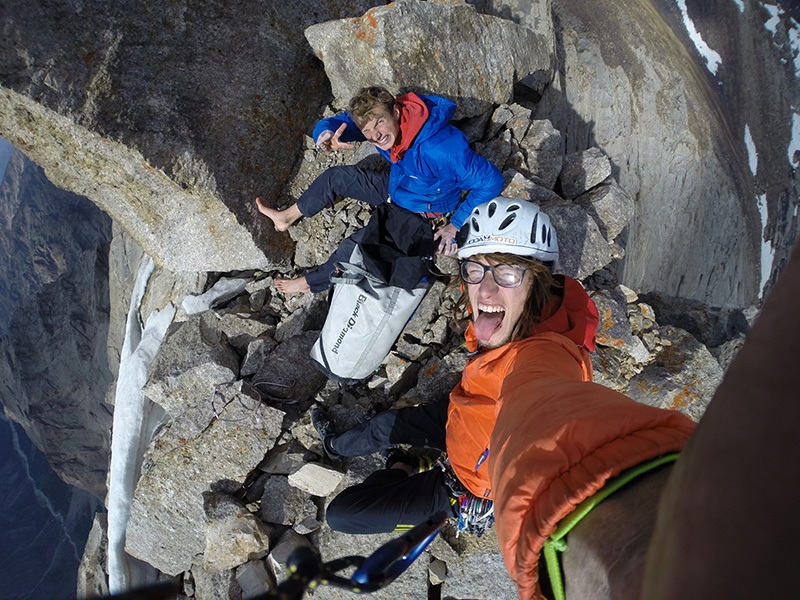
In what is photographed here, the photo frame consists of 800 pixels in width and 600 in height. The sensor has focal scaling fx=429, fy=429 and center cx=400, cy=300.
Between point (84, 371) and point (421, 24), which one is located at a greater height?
point (421, 24)

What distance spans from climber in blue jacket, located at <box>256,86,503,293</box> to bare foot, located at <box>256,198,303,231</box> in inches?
4.9

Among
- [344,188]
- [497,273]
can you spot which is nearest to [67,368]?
[344,188]

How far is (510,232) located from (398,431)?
2.02m

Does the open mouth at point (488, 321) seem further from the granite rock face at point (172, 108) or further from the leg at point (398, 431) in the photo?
the granite rock face at point (172, 108)

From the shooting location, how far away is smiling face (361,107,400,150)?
150 inches

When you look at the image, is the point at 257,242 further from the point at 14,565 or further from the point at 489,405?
the point at 14,565

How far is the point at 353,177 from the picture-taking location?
184 inches

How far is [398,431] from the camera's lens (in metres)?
3.92

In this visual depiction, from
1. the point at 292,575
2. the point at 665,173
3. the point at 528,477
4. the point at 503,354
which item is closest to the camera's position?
the point at 292,575

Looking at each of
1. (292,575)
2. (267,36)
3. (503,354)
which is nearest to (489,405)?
(503,354)

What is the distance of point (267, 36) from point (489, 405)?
472 cm

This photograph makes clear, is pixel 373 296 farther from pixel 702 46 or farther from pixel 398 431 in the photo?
pixel 702 46

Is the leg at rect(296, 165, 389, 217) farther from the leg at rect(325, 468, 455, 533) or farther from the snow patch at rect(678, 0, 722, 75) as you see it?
the snow patch at rect(678, 0, 722, 75)

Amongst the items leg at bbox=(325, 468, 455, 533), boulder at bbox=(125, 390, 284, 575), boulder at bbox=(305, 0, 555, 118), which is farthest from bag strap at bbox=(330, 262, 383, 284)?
boulder at bbox=(305, 0, 555, 118)
